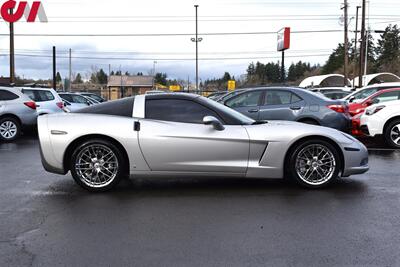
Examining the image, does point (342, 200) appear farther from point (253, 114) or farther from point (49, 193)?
point (253, 114)

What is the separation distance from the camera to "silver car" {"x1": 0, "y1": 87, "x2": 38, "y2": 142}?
13.3 meters

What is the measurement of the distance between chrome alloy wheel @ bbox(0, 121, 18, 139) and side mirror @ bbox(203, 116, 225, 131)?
8.84 m

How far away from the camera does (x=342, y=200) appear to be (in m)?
5.98

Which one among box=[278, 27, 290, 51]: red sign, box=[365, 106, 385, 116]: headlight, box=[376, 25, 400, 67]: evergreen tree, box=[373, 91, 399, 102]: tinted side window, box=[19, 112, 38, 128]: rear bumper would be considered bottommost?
box=[19, 112, 38, 128]: rear bumper

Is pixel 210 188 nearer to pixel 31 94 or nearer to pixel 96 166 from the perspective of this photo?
pixel 96 166

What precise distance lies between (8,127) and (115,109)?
7.91 meters

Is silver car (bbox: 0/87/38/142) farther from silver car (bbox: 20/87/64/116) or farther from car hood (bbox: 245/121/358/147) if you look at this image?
car hood (bbox: 245/121/358/147)

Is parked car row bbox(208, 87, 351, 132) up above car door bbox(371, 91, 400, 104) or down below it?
below

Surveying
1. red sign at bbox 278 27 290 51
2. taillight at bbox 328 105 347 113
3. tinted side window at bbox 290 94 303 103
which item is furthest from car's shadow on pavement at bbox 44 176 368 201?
red sign at bbox 278 27 290 51

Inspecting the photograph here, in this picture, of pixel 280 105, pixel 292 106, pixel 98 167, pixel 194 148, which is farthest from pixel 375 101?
pixel 98 167

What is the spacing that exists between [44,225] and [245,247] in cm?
218

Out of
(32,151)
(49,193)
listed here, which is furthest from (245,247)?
(32,151)

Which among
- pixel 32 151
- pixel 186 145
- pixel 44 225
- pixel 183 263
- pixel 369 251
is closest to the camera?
pixel 183 263

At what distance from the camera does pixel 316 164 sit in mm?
6551
